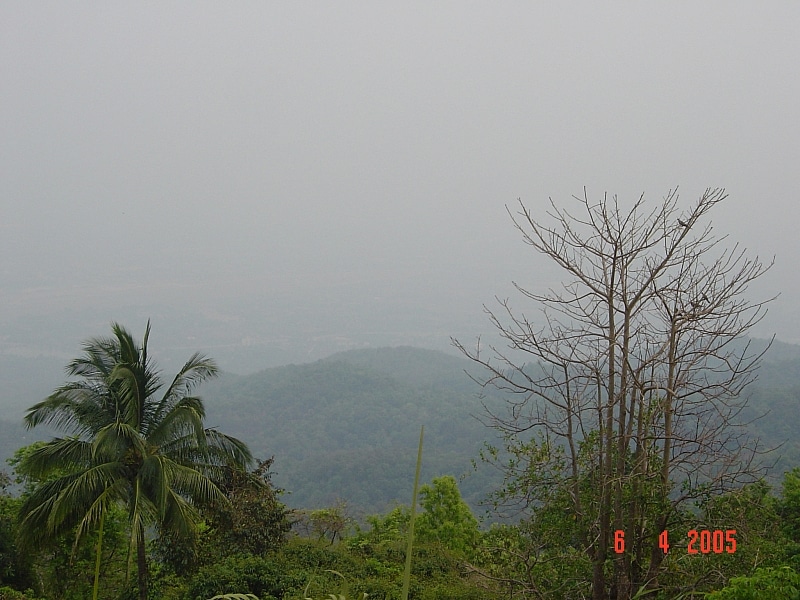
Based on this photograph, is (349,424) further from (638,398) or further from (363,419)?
(638,398)

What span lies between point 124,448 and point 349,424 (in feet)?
238

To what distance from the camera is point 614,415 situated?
4.95 meters

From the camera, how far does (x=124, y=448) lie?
787 cm

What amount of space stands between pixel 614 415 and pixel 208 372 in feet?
18.6

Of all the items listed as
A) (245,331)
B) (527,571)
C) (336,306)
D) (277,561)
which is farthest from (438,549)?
(336,306)

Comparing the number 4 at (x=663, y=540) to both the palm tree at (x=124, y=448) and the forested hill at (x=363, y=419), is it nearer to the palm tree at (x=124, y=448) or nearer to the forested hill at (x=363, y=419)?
the palm tree at (x=124, y=448)

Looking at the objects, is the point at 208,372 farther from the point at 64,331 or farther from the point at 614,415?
the point at 64,331
